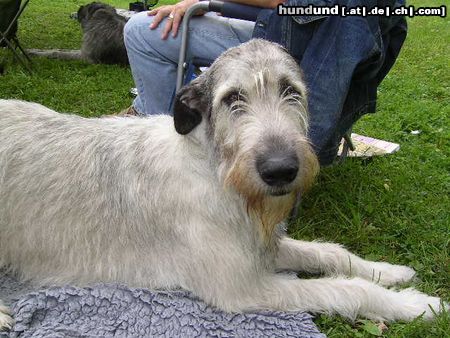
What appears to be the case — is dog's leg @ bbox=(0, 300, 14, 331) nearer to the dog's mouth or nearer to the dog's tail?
the dog's mouth

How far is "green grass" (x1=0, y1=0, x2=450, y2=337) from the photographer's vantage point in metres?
4.14

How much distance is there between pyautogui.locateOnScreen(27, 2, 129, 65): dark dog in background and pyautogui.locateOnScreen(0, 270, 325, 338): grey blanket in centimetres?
757

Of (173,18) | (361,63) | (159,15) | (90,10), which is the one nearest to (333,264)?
(361,63)

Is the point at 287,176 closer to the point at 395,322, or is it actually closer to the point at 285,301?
the point at 285,301

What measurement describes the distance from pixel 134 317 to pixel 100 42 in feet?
25.9

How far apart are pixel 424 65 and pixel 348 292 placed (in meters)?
8.59

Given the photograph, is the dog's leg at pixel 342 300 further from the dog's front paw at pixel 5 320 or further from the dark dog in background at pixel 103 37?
the dark dog in background at pixel 103 37

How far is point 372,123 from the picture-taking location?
736 centimetres

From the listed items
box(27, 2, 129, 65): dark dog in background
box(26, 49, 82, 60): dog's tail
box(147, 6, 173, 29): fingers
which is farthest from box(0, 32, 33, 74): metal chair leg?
box(147, 6, 173, 29): fingers

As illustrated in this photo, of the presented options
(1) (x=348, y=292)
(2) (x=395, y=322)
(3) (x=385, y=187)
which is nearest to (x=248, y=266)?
(1) (x=348, y=292)

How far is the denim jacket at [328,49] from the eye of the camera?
3.88 meters

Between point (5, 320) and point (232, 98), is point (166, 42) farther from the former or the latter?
point (5, 320)

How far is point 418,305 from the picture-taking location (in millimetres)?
3502

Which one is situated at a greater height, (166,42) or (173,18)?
(173,18)
